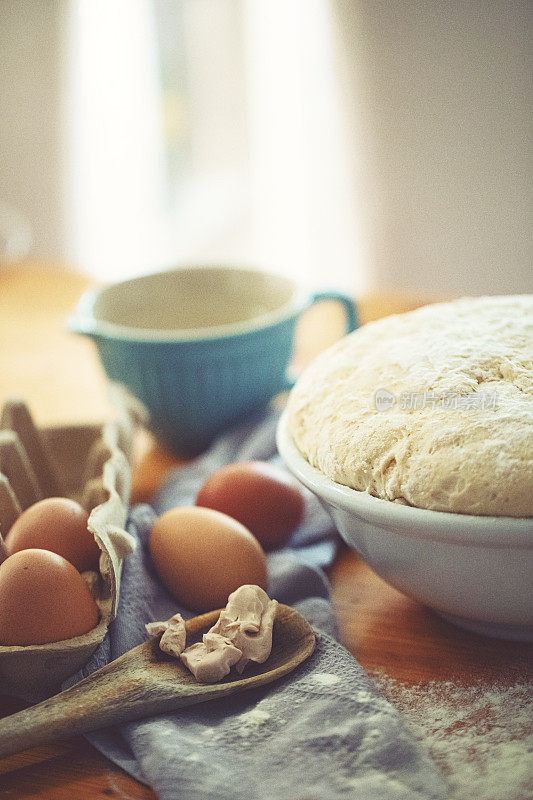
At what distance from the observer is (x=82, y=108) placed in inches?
96.3

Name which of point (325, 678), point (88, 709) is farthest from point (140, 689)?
point (325, 678)

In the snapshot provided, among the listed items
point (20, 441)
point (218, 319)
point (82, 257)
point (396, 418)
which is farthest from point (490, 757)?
point (82, 257)

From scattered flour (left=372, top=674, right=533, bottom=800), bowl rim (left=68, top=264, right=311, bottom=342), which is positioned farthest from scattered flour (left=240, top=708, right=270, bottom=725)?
bowl rim (left=68, top=264, right=311, bottom=342)

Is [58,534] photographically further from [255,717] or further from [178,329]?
[178,329]

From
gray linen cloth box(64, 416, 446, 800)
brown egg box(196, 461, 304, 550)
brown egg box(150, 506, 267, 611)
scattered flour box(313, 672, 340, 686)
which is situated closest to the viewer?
gray linen cloth box(64, 416, 446, 800)

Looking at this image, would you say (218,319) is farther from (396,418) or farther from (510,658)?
(510,658)

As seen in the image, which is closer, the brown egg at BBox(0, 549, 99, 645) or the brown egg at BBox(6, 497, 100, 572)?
the brown egg at BBox(0, 549, 99, 645)

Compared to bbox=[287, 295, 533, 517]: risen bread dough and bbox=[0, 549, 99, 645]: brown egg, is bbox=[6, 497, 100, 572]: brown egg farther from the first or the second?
bbox=[287, 295, 533, 517]: risen bread dough

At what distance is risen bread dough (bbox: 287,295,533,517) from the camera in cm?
64

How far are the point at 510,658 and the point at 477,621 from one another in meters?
0.04

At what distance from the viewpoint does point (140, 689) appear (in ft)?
2.18

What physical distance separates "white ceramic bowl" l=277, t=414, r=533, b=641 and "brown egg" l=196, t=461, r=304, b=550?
159 millimetres

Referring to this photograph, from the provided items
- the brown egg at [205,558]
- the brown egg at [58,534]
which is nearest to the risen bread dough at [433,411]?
the brown egg at [205,558]

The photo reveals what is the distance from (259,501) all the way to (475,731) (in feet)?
1.24
